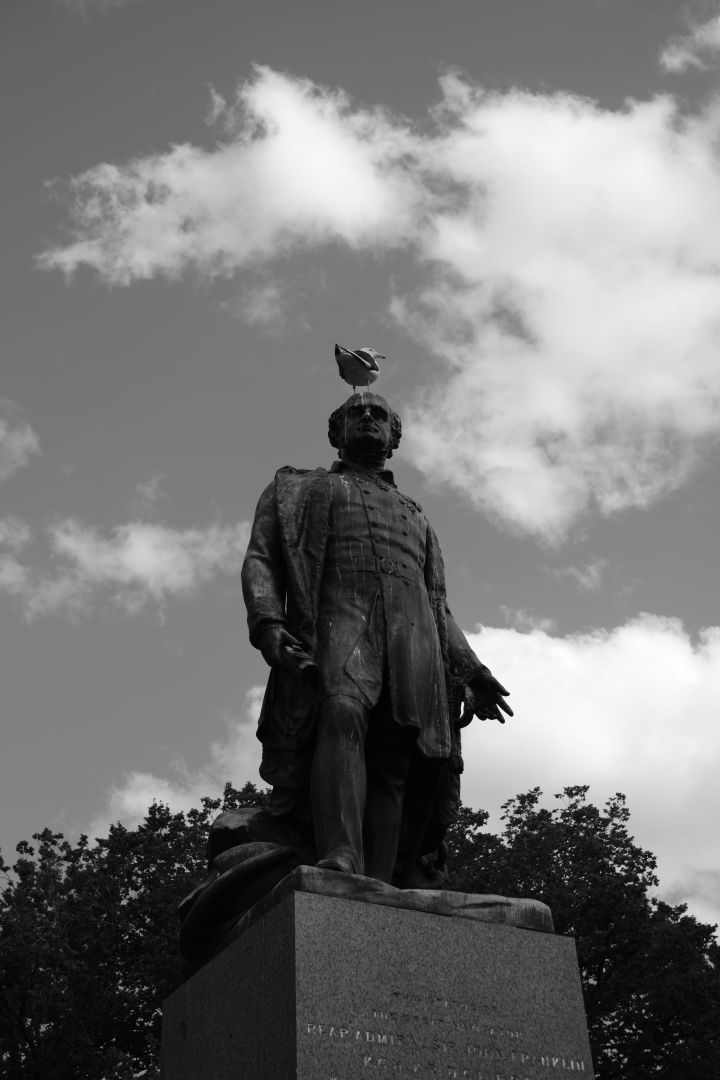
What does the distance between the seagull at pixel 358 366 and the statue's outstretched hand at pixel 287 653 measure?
83.7 inches

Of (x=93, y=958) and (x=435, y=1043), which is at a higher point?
(x=93, y=958)

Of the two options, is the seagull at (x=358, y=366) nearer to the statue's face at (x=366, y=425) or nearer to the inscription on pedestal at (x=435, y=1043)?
the statue's face at (x=366, y=425)

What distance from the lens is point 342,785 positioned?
6188mm

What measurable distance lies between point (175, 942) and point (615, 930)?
9.11m

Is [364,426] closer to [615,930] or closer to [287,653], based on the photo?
[287,653]

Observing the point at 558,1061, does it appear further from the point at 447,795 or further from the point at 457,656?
the point at 457,656

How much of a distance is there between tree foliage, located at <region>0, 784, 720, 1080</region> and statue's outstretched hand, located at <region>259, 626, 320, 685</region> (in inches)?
723

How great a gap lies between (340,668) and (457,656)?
47.0 inches

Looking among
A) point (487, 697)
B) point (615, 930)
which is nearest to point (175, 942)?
point (615, 930)

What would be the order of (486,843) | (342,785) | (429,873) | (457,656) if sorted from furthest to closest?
1. (486,843)
2. (457,656)
3. (429,873)
4. (342,785)

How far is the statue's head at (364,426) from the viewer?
784 cm

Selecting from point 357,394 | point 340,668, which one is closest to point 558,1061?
point 340,668

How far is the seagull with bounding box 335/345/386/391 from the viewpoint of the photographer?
321 inches

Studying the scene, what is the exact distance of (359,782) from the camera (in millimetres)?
6254
